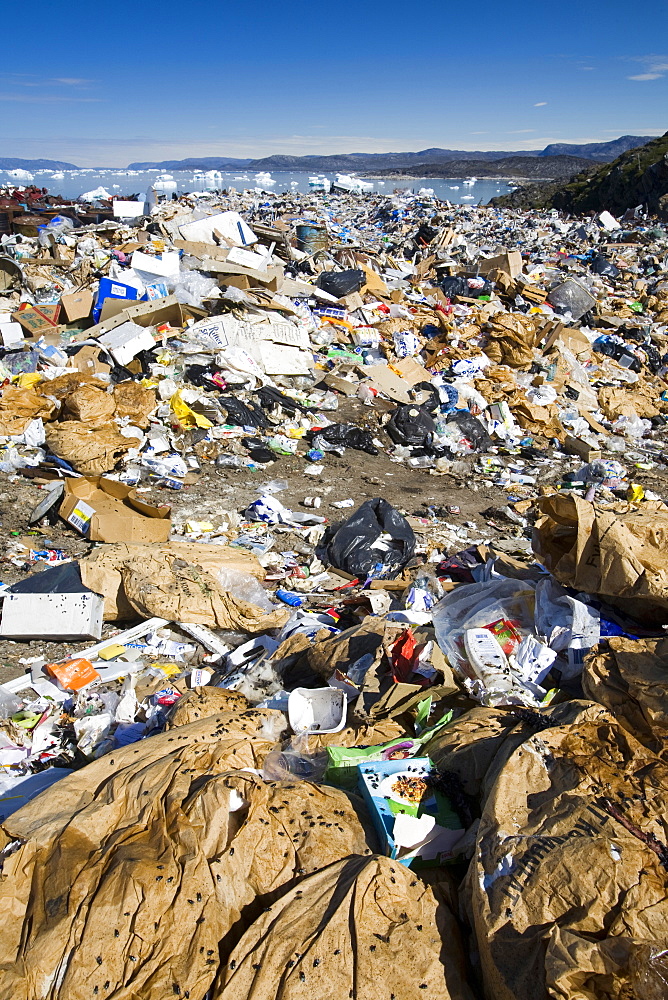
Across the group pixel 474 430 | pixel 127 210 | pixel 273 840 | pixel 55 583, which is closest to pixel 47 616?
pixel 55 583

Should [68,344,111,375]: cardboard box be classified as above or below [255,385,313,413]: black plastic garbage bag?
above

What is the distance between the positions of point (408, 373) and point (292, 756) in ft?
19.0

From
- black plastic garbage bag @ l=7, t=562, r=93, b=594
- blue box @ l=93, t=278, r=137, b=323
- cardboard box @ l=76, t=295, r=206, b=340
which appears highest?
blue box @ l=93, t=278, r=137, b=323

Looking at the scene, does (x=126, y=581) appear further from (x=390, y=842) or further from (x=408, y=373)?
(x=408, y=373)

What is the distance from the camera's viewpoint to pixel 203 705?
259cm

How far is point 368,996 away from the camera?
1.34m

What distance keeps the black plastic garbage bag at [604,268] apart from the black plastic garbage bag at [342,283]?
6.98m

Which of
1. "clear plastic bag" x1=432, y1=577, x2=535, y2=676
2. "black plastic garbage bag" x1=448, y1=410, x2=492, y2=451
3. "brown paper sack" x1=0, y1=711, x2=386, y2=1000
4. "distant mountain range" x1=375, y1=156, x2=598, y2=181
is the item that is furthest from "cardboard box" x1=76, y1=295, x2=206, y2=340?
"distant mountain range" x1=375, y1=156, x2=598, y2=181

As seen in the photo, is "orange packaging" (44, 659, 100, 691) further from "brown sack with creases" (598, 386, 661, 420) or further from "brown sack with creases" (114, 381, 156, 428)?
"brown sack with creases" (598, 386, 661, 420)

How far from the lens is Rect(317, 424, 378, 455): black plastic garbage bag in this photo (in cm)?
619

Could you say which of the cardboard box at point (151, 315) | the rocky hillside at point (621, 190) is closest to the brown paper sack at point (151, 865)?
the cardboard box at point (151, 315)

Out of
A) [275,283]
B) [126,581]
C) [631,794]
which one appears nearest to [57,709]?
[126,581]

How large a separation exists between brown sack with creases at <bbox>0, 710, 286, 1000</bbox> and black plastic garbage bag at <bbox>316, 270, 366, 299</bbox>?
838 centimetres

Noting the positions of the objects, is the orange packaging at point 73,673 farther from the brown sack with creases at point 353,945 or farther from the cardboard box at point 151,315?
the cardboard box at point 151,315
